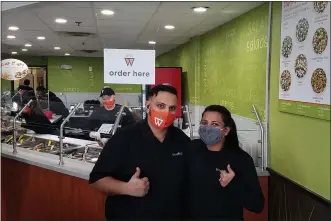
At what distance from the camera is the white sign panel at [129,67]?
2963 millimetres

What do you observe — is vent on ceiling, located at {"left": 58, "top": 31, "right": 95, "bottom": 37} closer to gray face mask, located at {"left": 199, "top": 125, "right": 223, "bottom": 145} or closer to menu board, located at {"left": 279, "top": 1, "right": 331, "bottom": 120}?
menu board, located at {"left": 279, "top": 1, "right": 331, "bottom": 120}

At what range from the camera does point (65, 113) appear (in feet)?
11.3

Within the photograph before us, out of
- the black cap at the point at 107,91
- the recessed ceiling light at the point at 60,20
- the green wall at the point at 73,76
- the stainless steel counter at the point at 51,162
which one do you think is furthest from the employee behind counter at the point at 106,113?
the recessed ceiling light at the point at 60,20

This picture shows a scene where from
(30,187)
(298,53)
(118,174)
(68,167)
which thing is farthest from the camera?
(30,187)

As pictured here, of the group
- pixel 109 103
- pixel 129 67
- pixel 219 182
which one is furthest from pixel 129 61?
pixel 219 182

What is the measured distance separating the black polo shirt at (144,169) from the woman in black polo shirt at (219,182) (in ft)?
0.28

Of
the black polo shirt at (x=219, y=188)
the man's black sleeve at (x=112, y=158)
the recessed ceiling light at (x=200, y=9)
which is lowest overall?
the black polo shirt at (x=219, y=188)

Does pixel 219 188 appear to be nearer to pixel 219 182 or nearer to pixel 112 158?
pixel 219 182

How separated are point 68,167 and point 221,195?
165cm

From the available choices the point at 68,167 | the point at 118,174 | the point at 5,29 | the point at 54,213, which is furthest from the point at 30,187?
the point at 118,174

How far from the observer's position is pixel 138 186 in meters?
1.68

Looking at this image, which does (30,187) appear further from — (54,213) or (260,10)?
(260,10)

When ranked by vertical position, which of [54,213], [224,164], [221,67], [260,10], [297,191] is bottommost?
[54,213]

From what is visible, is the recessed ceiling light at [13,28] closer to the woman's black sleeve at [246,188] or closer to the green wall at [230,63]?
the green wall at [230,63]
